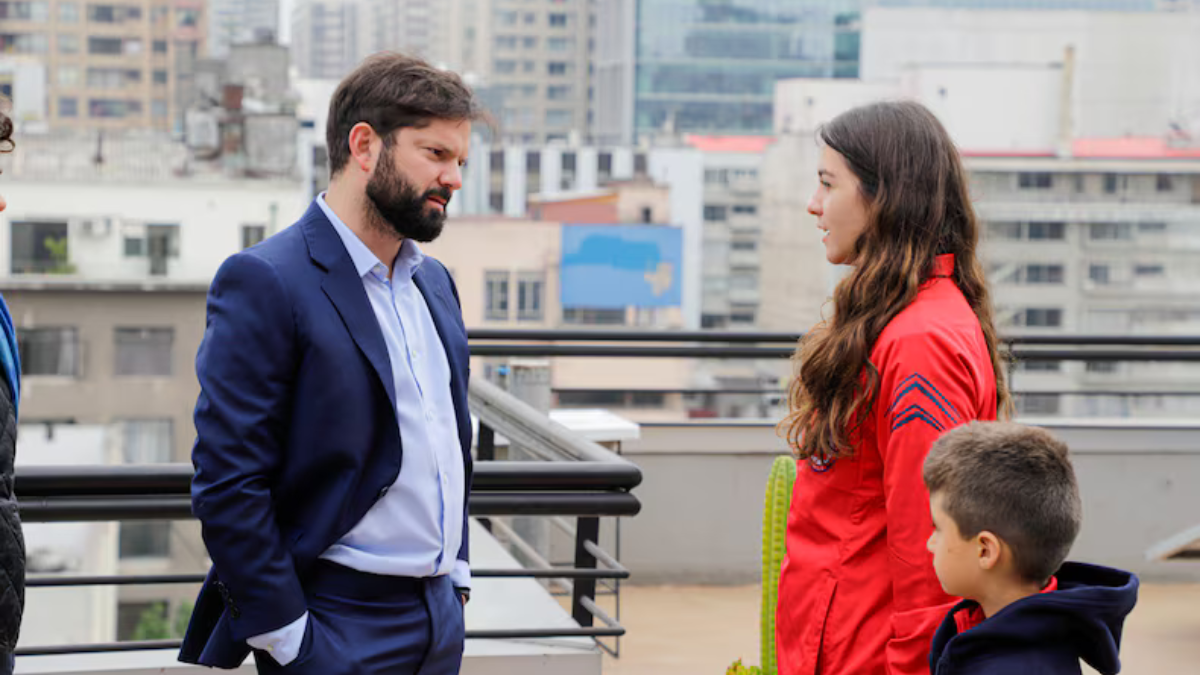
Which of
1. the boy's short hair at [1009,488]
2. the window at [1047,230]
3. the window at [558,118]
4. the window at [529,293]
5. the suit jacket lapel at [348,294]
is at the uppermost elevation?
the window at [558,118]

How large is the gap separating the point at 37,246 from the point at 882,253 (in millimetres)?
47399

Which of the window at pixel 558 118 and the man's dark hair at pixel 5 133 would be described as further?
the window at pixel 558 118

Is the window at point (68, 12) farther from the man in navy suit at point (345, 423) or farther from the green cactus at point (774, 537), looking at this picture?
the green cactus at point (774, 537)

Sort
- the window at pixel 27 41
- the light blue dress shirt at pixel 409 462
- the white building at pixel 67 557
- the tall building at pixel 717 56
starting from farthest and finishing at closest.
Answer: the tall building at pixel 717 56 → the window at pixel 27 41 → the white building at pixel 67 557 → the light blue dress shirt at pixel 409 462

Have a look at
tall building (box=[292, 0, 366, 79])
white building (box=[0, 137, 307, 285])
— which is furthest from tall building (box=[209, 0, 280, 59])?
white building (box=[0, 137, 307, 285])

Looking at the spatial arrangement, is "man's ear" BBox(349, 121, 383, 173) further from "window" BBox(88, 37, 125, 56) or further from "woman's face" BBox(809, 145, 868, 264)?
"window" BBox(88, 37, 125, 56)

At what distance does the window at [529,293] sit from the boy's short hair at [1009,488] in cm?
6653

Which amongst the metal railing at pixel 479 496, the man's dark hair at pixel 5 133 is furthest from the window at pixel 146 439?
the man's dark hair at pixel 5 133

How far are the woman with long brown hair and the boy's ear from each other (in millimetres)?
101

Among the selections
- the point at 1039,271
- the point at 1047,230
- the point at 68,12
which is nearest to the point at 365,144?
the point at 1047,230

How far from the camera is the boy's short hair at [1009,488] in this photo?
5.69 ft

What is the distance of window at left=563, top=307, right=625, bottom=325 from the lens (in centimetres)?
7275

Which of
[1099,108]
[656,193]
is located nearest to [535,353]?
[656,193]

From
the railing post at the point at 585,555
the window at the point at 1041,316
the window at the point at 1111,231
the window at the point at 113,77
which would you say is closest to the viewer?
the railing post at the point at 585,555
